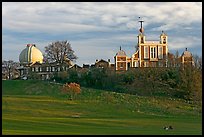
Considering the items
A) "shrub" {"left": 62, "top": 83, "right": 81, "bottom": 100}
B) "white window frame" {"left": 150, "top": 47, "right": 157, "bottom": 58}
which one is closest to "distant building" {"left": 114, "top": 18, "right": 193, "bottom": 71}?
"white window frame" {"left": 150, "top": 47, "right": 157, "bottom": 58}

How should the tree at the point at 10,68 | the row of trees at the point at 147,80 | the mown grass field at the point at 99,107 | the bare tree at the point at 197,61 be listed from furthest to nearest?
the tree at the point at 10,68 → the bare tree at the point at 197,61 → the row of trees at the point at 147,80 → the mown grass field at the point at 99,107

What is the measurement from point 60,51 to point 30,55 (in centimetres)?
1520

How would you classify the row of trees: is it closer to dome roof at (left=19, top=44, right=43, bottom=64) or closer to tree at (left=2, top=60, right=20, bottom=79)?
tree at (left=2, top=60, right=20, bottom=79)

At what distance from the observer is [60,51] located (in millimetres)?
79125

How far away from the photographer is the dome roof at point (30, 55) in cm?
9194

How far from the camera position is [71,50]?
7888cm

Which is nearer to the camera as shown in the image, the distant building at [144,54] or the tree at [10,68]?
the distant building at [144,54]

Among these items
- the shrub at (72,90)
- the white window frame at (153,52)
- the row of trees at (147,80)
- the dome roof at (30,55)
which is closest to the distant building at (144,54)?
the white window frame at (153,52)

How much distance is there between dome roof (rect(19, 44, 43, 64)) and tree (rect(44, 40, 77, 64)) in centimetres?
1069

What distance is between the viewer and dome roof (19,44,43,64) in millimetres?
91938

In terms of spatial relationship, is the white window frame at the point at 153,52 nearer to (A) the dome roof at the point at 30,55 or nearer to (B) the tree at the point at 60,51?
(B) the tree at the point at 60,51

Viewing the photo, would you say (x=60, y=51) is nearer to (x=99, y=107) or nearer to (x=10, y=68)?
(x=10, y=68)

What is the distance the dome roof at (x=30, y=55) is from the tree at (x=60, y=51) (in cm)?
1069

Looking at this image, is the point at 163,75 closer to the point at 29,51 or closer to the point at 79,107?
the point at 79,107
